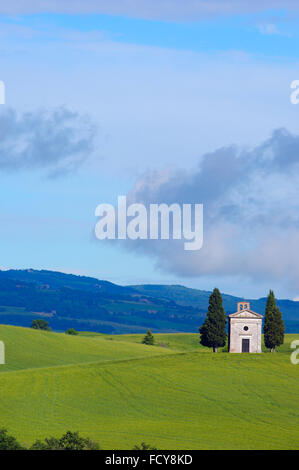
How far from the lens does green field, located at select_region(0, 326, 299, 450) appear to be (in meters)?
64.8

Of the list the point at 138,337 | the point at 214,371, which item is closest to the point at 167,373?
the point at 214,371

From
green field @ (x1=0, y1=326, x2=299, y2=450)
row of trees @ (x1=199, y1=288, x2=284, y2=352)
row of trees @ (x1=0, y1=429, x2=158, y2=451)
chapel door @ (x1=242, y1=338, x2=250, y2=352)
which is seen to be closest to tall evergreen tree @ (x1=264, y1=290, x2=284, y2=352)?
row of trees @ (x1=199, y1=288, x2=284, y2=352)

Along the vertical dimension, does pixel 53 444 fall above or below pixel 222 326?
below

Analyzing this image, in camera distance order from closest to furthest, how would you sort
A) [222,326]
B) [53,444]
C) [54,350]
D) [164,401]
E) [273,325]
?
[53,444] → [164,401] → [273,325] → [222,326] → [54,350]

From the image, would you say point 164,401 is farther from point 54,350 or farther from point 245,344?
point 54,350

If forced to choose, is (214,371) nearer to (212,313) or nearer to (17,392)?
(212,313)

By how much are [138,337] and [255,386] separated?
297 feet

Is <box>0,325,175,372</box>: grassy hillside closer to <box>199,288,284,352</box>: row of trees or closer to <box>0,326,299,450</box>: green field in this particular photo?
<box>0,326,299,450</box>: green field

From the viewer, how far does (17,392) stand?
8425 cm

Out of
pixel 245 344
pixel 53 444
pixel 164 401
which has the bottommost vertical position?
pixel 53 444

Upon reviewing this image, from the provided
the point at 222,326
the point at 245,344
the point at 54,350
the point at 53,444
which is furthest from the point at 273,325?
the point at 53,444

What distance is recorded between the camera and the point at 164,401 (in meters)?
82.0

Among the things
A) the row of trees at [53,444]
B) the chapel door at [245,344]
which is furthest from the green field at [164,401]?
the row of trees at [53,444]
